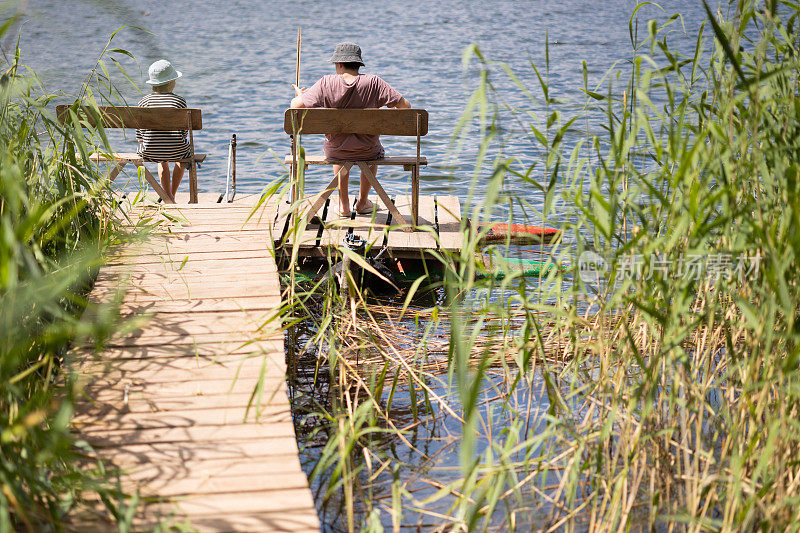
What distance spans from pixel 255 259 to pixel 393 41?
15389mm

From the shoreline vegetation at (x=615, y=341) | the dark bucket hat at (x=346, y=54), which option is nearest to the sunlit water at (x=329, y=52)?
the dark bucket hat at (x=346, y=54)

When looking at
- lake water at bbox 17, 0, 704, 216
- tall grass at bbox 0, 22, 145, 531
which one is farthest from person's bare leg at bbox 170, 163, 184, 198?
tall grass at bbox 0, 22, 145, 531

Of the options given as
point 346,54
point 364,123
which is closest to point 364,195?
point 364,123

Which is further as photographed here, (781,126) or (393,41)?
(393,41)

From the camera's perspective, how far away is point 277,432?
2.33 meters

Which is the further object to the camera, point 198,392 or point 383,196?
point 383,196

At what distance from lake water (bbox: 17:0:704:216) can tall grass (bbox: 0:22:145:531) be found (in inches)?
197

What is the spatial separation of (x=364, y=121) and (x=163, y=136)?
1542mm

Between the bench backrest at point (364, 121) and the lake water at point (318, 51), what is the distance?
3.08 meters

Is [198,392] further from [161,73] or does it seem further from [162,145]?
[161,73]

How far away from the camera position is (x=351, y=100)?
5230 millimetres

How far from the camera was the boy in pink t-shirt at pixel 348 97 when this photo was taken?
17.0 ft

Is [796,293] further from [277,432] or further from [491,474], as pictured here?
[277,432]

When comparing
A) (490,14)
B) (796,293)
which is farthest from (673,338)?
(490,14)
